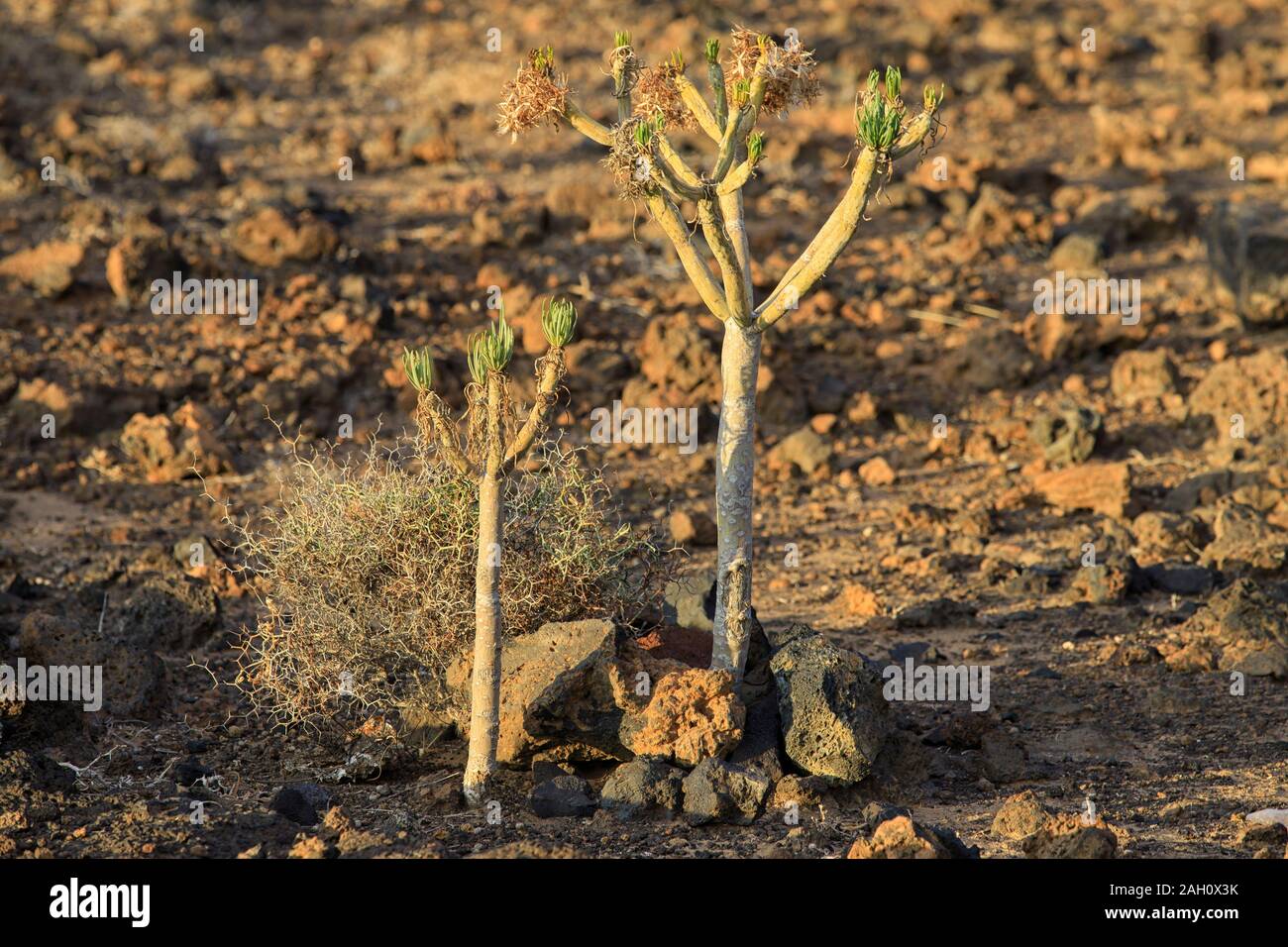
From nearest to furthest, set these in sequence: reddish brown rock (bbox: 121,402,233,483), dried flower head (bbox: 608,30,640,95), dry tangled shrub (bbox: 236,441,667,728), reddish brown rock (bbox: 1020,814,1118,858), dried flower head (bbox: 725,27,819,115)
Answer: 1. reddish brown rock (bbox: 1020,814,1118,858)
2. dried flower head (bbox: 725,27,819,115)
3. dried flower head (bbox: 608,30,640,95)
4. dry tangled shrub (bbox: 236,441,667,728)
5. reddish brown rock (bbox: 121,402,233,483)

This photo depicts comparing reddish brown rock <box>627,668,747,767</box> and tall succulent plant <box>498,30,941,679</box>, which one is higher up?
tall succulent plant <box>498,30,941,679</box>

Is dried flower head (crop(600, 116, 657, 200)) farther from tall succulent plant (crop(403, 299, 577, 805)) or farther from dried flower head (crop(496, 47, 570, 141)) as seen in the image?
tall succulent plant (crop(403, 299, 577, 805))

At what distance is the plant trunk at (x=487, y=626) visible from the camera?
654cm

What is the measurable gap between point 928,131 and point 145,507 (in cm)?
661

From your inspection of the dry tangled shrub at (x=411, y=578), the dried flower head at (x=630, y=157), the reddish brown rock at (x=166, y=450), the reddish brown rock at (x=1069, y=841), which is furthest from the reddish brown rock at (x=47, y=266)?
the reddish brown rock at (x=1069, y=841)

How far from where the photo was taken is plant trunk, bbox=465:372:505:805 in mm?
6543

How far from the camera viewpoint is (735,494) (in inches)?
278

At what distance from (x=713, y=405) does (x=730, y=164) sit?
564 cm

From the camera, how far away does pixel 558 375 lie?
6.47m

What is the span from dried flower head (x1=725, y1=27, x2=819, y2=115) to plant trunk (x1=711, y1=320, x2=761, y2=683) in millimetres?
960

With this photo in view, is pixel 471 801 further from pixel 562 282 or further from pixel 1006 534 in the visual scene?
pixel 562 282

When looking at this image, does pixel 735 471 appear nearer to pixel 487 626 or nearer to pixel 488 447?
pixel 488 447

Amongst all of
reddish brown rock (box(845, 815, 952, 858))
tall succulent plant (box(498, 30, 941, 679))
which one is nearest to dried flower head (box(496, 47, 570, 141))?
tall succulent plant (box(498, 30, 941, 679))

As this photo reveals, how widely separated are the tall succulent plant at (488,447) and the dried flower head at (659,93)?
0.92 m
